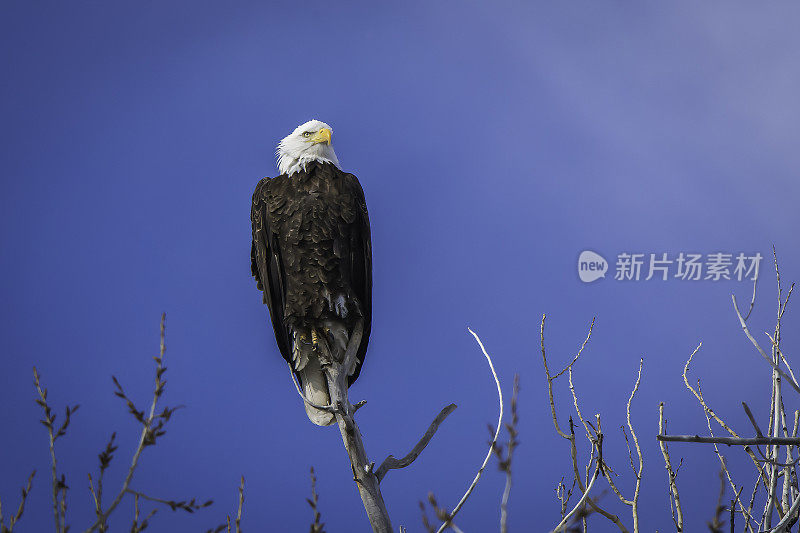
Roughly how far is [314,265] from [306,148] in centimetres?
82

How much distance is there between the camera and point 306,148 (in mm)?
3957

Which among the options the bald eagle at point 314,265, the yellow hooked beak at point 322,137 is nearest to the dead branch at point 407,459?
the bald eagle at point 314,265

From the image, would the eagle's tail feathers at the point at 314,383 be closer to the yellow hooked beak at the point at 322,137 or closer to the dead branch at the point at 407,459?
the dead branch at the point at 407,459

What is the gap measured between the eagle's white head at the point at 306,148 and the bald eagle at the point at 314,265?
0.12m

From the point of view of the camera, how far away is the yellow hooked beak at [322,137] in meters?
3.99

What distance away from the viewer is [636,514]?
→ 2154mm

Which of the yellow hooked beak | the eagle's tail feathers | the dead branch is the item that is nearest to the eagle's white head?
the yellow hooked beak

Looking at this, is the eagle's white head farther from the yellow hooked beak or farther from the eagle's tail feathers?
the eagle's tail feathers

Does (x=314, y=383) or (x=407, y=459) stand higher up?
(x=314, y=383)

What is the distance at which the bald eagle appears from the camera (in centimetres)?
339

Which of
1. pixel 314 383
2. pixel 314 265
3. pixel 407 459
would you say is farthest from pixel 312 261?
pixel 407 459

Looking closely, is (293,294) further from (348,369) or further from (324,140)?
(324,140)

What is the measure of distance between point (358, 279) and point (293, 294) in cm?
33

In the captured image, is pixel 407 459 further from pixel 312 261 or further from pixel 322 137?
pixel 322 137
